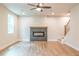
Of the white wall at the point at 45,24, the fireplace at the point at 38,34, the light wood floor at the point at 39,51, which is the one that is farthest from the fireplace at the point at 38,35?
the light wood floor at the point at 39,51

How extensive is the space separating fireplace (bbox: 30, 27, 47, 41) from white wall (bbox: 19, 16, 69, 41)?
370mm

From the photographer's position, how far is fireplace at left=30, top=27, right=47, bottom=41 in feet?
40.4

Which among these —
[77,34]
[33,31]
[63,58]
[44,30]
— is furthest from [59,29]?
[63,58]

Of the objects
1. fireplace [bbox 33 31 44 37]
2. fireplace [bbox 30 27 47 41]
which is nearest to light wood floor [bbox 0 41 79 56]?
fireplace [bbox 30 27 47 41]

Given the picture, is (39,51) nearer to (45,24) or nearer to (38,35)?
(38,35)

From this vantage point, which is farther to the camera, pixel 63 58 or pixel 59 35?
pixel 59 35

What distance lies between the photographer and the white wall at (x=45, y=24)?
12430mm

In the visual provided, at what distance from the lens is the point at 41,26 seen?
12398 mm

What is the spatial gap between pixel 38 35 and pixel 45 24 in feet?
3.83

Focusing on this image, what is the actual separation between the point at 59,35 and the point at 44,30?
1.41 meters

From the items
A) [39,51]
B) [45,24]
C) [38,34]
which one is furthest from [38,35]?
[39,51]

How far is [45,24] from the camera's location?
12.5m

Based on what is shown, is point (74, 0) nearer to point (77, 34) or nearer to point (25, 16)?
point (77, 34)

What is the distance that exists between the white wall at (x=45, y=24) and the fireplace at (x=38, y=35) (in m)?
0.37
